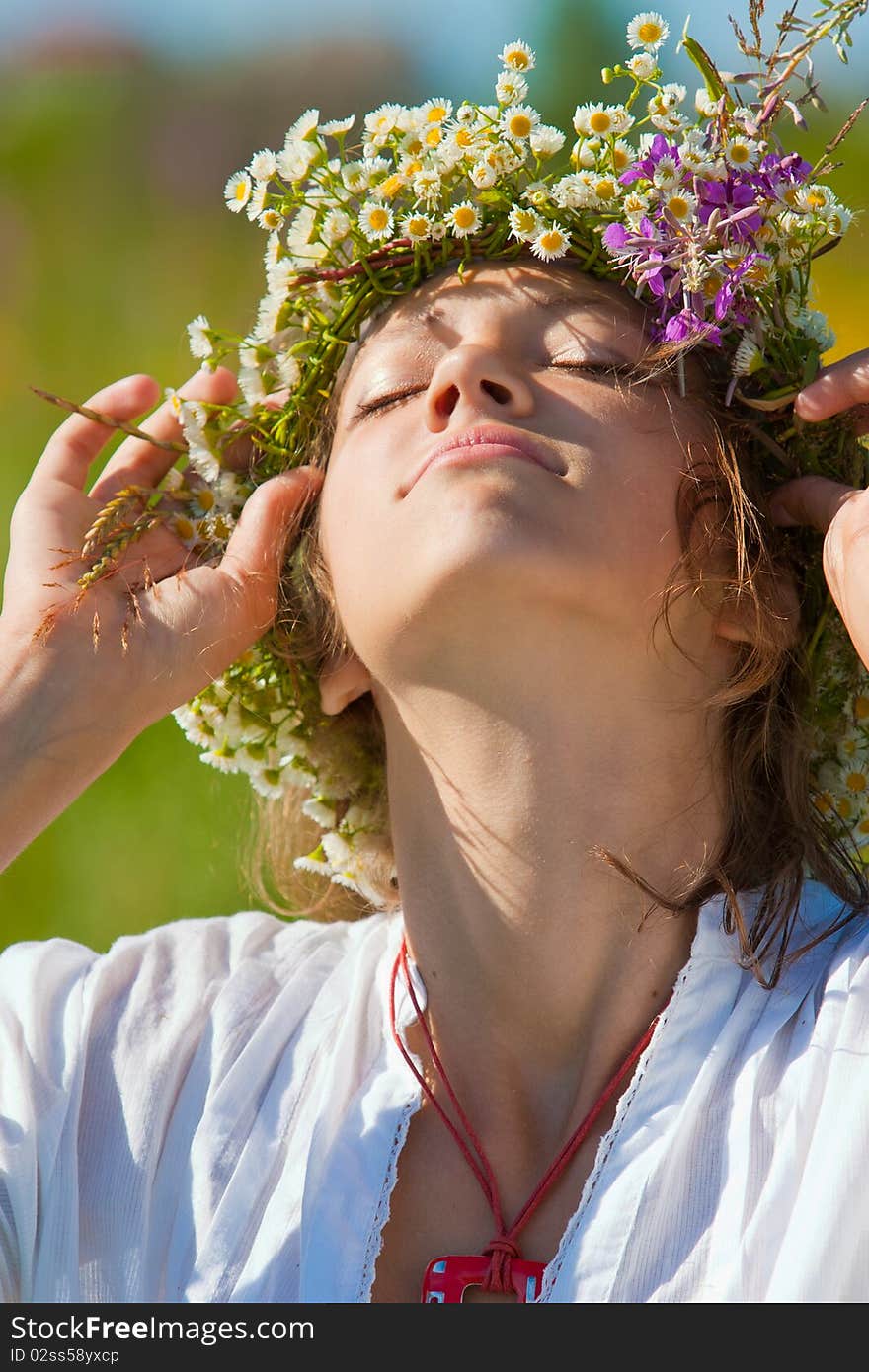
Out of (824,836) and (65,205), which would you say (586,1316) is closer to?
(824,836)

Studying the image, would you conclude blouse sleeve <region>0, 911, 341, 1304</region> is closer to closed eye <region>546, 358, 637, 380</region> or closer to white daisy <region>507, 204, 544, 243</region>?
closed eye <region>546, 358, 637, 380</region>

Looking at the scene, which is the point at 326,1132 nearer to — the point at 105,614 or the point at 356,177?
the point at 105,614

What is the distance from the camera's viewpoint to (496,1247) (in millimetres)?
2047

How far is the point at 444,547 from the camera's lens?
2.05 metres

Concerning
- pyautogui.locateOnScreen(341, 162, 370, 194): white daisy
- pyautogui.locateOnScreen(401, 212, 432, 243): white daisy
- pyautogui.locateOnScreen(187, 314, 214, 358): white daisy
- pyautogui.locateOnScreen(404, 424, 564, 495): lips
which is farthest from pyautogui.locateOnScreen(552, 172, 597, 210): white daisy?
pyautogui.locateOnScreen(187, 314, 214, 358): white daisy

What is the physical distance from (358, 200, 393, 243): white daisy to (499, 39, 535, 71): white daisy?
0.97 ft

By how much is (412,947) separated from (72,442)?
41.7 inches

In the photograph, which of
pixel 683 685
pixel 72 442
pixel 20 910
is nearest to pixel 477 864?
pixel 683 685

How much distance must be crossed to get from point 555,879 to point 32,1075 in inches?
33.9

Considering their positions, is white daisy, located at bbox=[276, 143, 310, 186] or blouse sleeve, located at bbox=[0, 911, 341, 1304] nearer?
blouse sleeve, located at bbox=[0, 911, 341, 1304]

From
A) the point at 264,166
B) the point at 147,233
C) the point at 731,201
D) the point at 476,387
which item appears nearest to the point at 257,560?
the point at 476,387

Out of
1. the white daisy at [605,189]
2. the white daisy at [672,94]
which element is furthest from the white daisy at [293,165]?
the white daisy at [672,94]

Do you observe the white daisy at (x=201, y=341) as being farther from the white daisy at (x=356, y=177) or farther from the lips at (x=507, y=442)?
the lips at (x=507, y=442)

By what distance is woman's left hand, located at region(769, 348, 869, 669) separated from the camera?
207 centimetres
